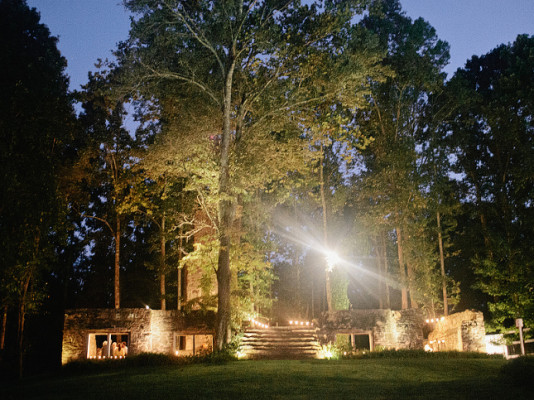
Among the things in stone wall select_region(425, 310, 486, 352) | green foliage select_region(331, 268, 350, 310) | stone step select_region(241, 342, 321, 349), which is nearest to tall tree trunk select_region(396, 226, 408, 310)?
green foliage select_region(331, 268, 350, 310)

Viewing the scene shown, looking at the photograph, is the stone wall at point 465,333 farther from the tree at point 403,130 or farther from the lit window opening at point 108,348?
the lit window opening at point 108,348

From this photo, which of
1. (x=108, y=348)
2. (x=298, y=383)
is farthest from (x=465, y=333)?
(x=108, y=348)

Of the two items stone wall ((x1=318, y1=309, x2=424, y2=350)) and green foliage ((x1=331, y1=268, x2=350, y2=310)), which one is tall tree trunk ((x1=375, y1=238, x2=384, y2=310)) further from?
stone wall ((x1=318, y1=309, x2=424, y2=350))

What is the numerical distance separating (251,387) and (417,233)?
15.5 metres

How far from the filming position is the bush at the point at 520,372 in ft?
27.5

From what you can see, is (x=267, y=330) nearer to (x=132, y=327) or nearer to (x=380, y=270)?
(x=132, y=327)

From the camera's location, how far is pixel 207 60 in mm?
16547

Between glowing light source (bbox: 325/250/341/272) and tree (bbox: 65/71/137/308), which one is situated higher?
tree (bbox: 65/71/137/308)

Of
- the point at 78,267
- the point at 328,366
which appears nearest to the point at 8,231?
the point at 328,366

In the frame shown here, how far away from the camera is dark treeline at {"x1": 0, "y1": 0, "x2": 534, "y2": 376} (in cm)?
1576

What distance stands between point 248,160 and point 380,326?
7944 mm

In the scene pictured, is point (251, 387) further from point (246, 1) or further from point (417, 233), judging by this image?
point (417, 233)

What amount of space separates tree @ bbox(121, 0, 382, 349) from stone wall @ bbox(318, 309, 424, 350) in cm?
427

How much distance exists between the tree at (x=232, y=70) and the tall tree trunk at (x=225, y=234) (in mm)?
32
